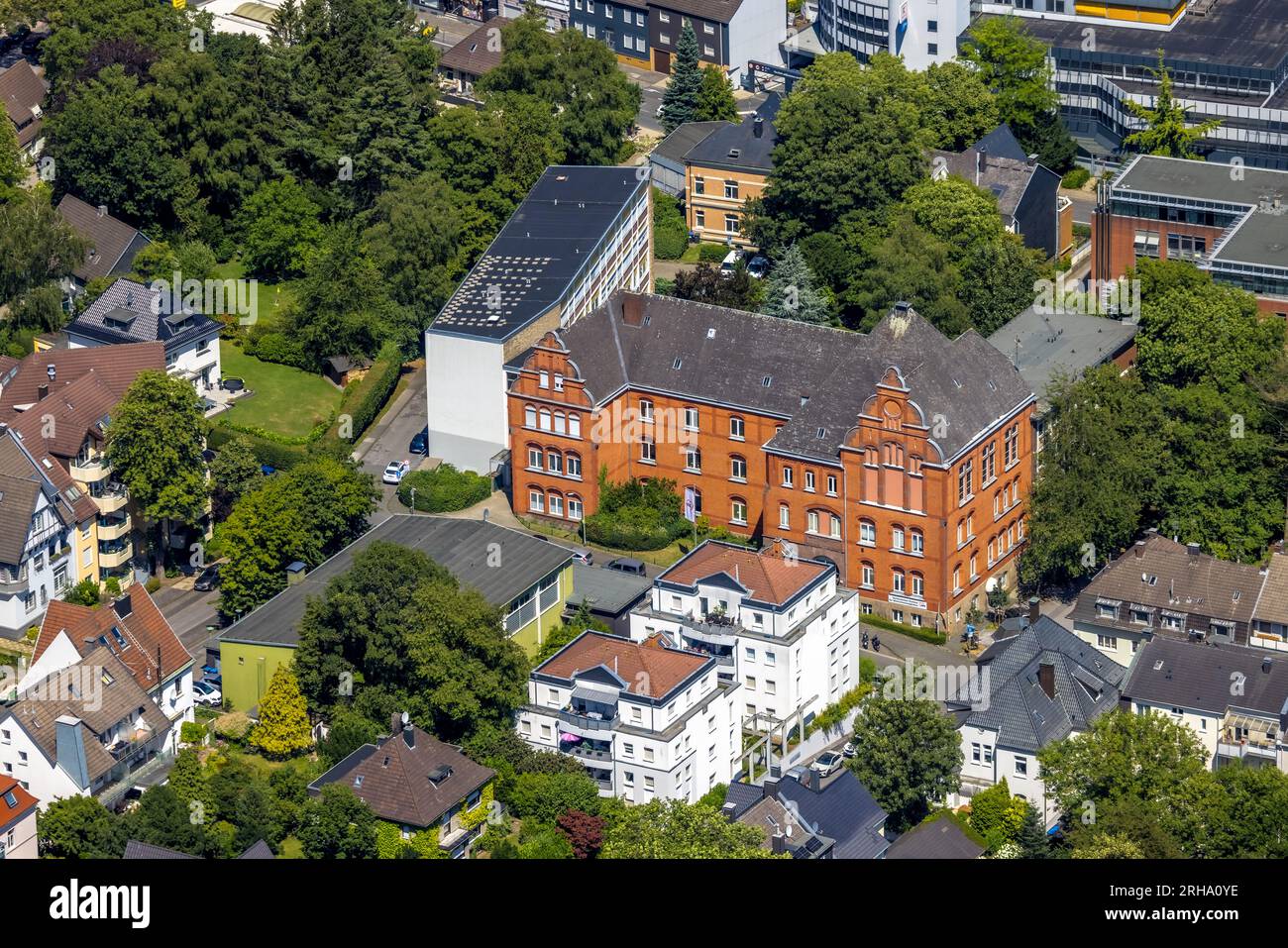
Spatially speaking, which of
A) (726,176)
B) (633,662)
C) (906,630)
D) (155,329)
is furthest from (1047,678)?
(726,176)

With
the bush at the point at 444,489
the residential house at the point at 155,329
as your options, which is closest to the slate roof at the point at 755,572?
the bush at the point at 444,489

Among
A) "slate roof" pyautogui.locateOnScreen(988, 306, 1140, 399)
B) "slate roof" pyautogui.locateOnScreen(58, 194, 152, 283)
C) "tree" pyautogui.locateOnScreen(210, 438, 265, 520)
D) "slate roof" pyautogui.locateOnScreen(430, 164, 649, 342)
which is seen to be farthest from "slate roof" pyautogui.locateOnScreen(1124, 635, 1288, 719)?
"slate roof" pyautogui.locateOnScreen(58, 194, 152, 283)

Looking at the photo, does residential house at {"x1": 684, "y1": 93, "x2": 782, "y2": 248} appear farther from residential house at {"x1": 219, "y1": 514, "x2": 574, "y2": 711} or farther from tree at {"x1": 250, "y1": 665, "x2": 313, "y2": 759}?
tree at {"x1": 250, "y1": 665, "x2": 313, "y2": 759}

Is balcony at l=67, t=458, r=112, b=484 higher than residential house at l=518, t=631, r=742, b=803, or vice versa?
balcony at l=67, t=458, r=112, b=484

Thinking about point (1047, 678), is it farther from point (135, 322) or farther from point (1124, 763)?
point (135, 322)

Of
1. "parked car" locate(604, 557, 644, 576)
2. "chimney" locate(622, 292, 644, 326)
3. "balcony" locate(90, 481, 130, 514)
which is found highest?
"chimney" locate(622, 292, 644, 326)

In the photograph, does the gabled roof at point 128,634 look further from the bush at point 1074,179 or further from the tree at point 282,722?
the bush at point 1074,179

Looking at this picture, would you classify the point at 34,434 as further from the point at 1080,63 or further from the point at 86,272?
the point at 1080,63
